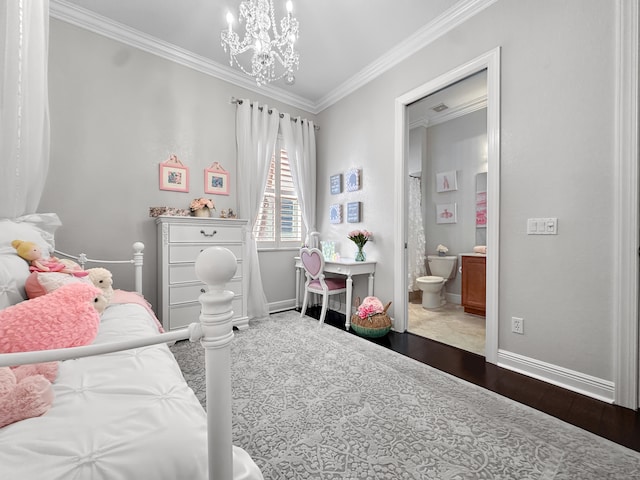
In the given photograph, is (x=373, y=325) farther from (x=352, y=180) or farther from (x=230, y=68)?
(x=230, y=68)

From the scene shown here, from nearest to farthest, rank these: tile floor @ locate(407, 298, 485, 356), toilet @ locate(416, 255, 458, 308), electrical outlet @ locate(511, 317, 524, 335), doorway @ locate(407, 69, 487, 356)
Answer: electrical outlet @ locate(511, 317, 524, 335) < tile floor @ locate(407, 298, 485, 356) < doorway @ locate(407, 69, 487, 356) < toilet @ locate(416, 255, 458, 308)

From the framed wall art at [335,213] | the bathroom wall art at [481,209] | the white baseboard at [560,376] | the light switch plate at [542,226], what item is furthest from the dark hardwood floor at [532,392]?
the bathroom wall art at [481,209]

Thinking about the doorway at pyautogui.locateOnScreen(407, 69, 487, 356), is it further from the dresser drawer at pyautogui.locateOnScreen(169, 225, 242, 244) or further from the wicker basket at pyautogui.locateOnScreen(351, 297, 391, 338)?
the dresser drawer at pyautogui.locateOnScreen(169, 225, 242, 244)

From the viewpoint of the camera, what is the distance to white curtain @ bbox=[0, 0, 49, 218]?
154cm

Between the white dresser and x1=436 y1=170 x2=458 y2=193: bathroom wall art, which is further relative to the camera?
x1=436 y1=170 x2=458 y2=193: bathroom wall art

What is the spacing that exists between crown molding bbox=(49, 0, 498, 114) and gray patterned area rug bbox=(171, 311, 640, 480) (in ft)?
9.78

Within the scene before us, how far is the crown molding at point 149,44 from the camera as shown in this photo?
2414 mm

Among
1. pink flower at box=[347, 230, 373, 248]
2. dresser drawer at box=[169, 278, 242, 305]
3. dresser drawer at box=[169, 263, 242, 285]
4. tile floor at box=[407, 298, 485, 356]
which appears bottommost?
tile floor at box=[407, 298, 485, 356]

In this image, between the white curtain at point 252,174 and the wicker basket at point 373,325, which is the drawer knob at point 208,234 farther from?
the wicker basket at point 373,325

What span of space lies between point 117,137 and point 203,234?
1.21 metres

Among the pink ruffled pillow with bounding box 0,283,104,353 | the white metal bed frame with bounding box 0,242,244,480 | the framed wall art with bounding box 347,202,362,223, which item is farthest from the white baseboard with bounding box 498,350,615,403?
the pink ruffled pillow with bounding box 0,283,104,353

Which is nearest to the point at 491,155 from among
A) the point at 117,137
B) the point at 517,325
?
the point at 517,325

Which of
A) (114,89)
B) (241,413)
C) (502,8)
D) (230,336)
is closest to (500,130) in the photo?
(502,8)

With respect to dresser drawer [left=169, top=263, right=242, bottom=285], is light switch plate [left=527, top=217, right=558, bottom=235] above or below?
above
